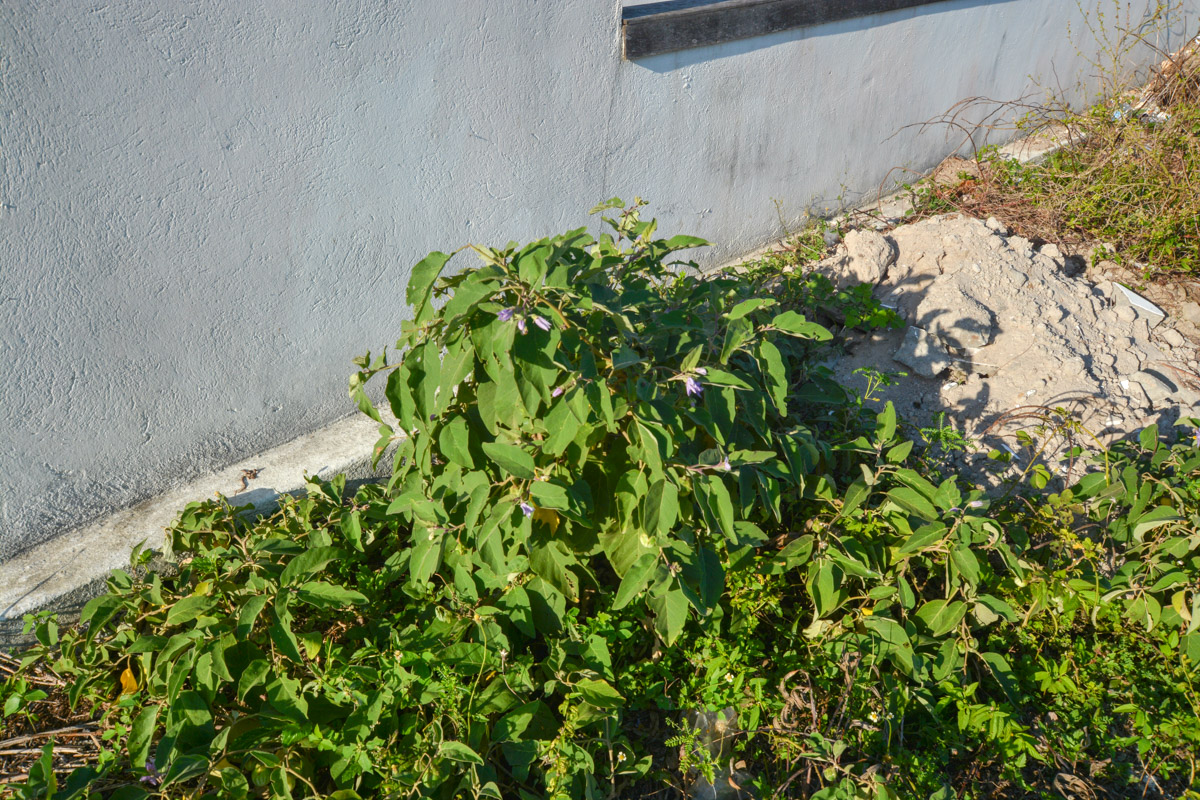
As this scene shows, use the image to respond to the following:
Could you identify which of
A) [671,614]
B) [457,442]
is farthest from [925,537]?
[457,442]

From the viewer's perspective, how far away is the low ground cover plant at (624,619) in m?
1.72

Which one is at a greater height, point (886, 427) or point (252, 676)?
point (886, 427)

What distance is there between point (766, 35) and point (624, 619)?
288 centimetres

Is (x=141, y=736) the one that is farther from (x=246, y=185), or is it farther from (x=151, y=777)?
(x=246, y=185)

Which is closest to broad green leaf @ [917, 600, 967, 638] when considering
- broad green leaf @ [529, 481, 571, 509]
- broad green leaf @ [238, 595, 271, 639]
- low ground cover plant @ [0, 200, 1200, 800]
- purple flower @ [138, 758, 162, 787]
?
low ground cover plant @ [0, 200, 1200, 800]

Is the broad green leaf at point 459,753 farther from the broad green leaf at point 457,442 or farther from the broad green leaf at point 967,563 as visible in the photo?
the broad green leaf at point 967,563

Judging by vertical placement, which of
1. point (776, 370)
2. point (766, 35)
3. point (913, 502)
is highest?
point (766, 35)

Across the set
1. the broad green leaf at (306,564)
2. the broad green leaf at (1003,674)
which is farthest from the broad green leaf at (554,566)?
the broad green leaf at (1003,674)

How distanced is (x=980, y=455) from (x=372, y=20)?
2.53 meters

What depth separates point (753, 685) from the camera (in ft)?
6.05

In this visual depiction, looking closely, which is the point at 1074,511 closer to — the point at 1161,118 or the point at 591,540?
the point at 591,540

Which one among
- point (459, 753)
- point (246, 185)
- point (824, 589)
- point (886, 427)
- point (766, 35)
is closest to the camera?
point (459, 753)

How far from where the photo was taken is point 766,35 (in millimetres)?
3604

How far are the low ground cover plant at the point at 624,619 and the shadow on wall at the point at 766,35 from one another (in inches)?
59.3
